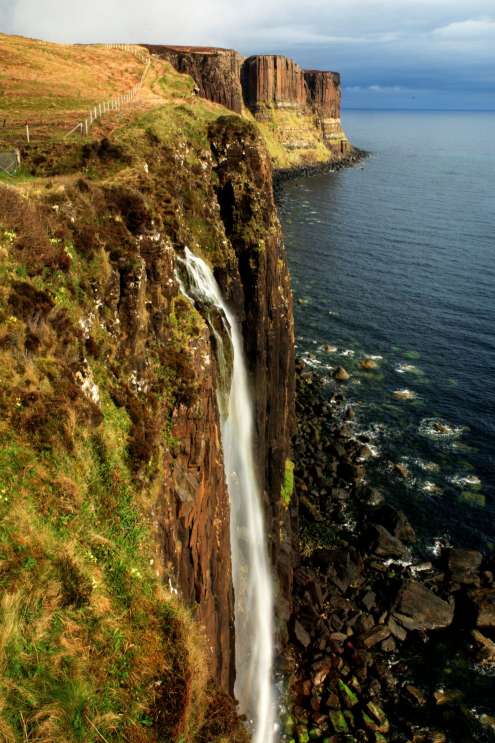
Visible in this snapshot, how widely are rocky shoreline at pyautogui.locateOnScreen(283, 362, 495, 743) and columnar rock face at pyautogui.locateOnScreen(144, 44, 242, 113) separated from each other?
130 metres

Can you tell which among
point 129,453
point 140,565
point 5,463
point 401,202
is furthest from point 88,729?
point 401,202

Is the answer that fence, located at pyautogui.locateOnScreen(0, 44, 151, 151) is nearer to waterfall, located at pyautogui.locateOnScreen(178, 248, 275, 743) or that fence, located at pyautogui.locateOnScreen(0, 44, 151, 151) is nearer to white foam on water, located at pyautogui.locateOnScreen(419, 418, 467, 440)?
waterfall, located at pyautogui.locateOnScreen(178, 248, 275, 743)

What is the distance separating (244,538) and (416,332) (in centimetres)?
4975

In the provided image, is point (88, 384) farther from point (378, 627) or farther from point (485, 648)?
point (485, 648)

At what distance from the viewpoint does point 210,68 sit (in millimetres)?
147750

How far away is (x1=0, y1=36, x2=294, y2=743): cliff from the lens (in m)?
10.3

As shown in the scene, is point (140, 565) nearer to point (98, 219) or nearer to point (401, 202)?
point (98, 219)

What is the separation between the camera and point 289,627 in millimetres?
29922

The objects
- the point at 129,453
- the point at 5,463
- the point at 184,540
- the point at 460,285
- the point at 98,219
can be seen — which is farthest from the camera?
the point at 460,285

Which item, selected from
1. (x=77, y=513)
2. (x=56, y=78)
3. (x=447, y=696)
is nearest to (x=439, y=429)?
(x=447, y=696)

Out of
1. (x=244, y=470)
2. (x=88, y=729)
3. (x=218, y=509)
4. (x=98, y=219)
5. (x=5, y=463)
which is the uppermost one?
(x=98, y=219)

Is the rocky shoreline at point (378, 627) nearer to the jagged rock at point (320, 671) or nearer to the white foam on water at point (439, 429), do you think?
the jagged rock at point (320, 671)

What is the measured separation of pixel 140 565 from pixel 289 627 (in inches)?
780

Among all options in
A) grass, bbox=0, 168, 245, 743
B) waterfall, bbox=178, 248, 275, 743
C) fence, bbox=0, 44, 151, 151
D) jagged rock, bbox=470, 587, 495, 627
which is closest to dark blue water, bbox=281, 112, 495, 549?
jagged rock, bbox=470, 587, 495, 627
